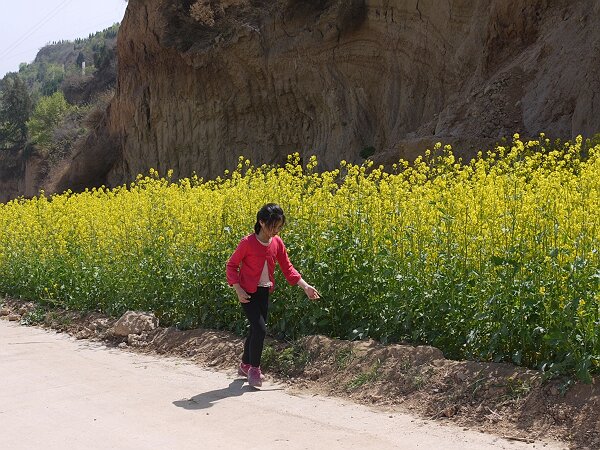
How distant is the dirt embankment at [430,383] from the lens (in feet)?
18.4

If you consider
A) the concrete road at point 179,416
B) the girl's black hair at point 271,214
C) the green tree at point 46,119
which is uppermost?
the green tree at point 46,119

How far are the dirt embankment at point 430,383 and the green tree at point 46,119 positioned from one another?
4847 cm

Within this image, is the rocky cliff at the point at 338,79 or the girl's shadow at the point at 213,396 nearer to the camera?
the girl's shadow at the point at 213,396

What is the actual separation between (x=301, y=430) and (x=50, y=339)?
594cm

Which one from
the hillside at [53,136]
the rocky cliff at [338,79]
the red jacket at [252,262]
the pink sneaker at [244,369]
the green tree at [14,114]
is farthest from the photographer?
the green tree at [14,114]

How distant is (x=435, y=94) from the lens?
68.6ft

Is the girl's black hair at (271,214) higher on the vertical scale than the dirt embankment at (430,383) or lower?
higher

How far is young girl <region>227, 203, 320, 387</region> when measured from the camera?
7.28 metres

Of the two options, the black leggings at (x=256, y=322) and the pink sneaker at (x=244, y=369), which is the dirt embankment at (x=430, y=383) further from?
the black leggings at (x=256, y=322)

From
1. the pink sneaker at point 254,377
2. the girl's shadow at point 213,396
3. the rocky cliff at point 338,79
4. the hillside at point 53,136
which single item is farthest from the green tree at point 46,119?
the pink sneaker at point 254,377

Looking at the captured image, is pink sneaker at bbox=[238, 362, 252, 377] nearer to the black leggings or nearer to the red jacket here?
the black leggings

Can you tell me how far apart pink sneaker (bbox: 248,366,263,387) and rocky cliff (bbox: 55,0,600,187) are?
934cm

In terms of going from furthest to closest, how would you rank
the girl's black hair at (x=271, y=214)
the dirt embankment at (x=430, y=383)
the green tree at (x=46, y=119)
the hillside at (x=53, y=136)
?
the green tree at (x=46, y=119)
the hillside at (x=53, y=136)
the girl's black hair at (x=271, y=214)
the dirt embankment at (x=430, y=383)

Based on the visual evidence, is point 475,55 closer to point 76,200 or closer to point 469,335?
point 76,200
